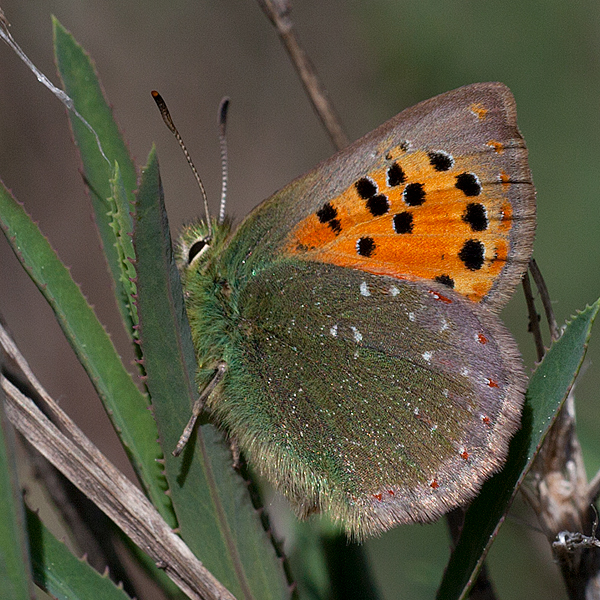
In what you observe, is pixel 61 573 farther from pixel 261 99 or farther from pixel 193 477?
pixel 261 99

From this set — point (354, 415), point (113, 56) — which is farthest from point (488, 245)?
point (113, 56)

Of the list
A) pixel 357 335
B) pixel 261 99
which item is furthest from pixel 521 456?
pixel 261 99

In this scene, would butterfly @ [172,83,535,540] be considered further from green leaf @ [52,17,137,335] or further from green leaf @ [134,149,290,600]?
green leaf @ [52,17,137,335]

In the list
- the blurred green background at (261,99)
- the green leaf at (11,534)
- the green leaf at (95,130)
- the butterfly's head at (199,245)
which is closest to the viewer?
the green leaf at (11,534)

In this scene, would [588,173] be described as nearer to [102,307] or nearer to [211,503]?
[102,307]

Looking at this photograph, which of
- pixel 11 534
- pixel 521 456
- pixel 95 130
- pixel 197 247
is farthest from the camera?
pixel 197 247

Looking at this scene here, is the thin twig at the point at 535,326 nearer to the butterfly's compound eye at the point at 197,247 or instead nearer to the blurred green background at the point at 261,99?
the butterfly's compound eye at the point at 197,247

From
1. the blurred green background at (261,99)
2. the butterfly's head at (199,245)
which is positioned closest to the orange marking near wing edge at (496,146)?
the butterfly's head at (199,245)
